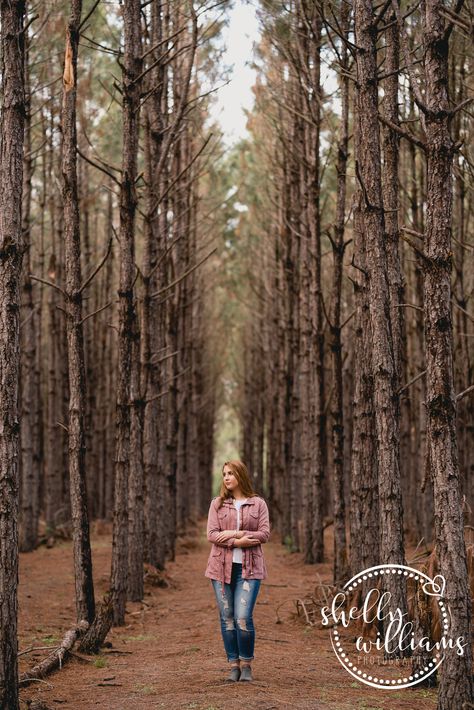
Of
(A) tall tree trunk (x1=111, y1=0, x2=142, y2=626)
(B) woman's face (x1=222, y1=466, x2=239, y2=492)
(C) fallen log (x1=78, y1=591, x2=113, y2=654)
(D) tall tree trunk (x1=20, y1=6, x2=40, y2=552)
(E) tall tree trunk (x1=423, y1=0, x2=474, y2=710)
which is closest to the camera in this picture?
(E) tall tree trunk (x1=423, y1=0, x2=474, y2=710)

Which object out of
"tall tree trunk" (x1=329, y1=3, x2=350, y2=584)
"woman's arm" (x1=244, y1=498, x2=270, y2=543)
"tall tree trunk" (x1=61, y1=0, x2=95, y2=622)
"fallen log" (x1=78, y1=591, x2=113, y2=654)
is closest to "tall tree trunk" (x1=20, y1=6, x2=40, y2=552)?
"tall tree trunk" (x1=329, y1=3, x2=350, y2=584)

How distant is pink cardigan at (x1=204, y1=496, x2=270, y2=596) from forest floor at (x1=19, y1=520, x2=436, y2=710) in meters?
0.66

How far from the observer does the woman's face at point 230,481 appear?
5129 millimetres

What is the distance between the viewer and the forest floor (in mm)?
4582

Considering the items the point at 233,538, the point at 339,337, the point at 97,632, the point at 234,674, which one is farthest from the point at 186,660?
the point at 339,337

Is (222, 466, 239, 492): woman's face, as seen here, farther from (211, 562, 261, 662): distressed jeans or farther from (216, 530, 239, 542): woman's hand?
(211, 562, 261, 662): distressed jeans

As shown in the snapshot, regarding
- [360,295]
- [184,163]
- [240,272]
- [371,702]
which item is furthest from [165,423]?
[240,272]

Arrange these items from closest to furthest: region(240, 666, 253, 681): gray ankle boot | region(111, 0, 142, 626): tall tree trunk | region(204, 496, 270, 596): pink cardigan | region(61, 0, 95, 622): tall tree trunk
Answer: region(240, 666, 253, 681): gray ankle boot → region(204, 496, 270, 596): pink cardigan → region(61, 0, 95, 622): tall tree trunk → region(111, 0, 142, 626): tall tree trunk

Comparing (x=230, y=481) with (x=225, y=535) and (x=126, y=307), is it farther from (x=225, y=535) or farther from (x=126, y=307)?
(x=126, y=307)

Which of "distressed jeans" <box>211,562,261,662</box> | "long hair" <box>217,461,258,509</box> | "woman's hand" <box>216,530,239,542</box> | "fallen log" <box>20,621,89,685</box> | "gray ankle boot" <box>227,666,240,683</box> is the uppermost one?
"long hair" <box>217,461,258,509</box>

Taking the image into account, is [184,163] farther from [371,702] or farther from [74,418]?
[371,702]

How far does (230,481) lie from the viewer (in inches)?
202

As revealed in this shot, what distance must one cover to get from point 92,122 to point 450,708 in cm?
1382

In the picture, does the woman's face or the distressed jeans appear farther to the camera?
the woman's face
